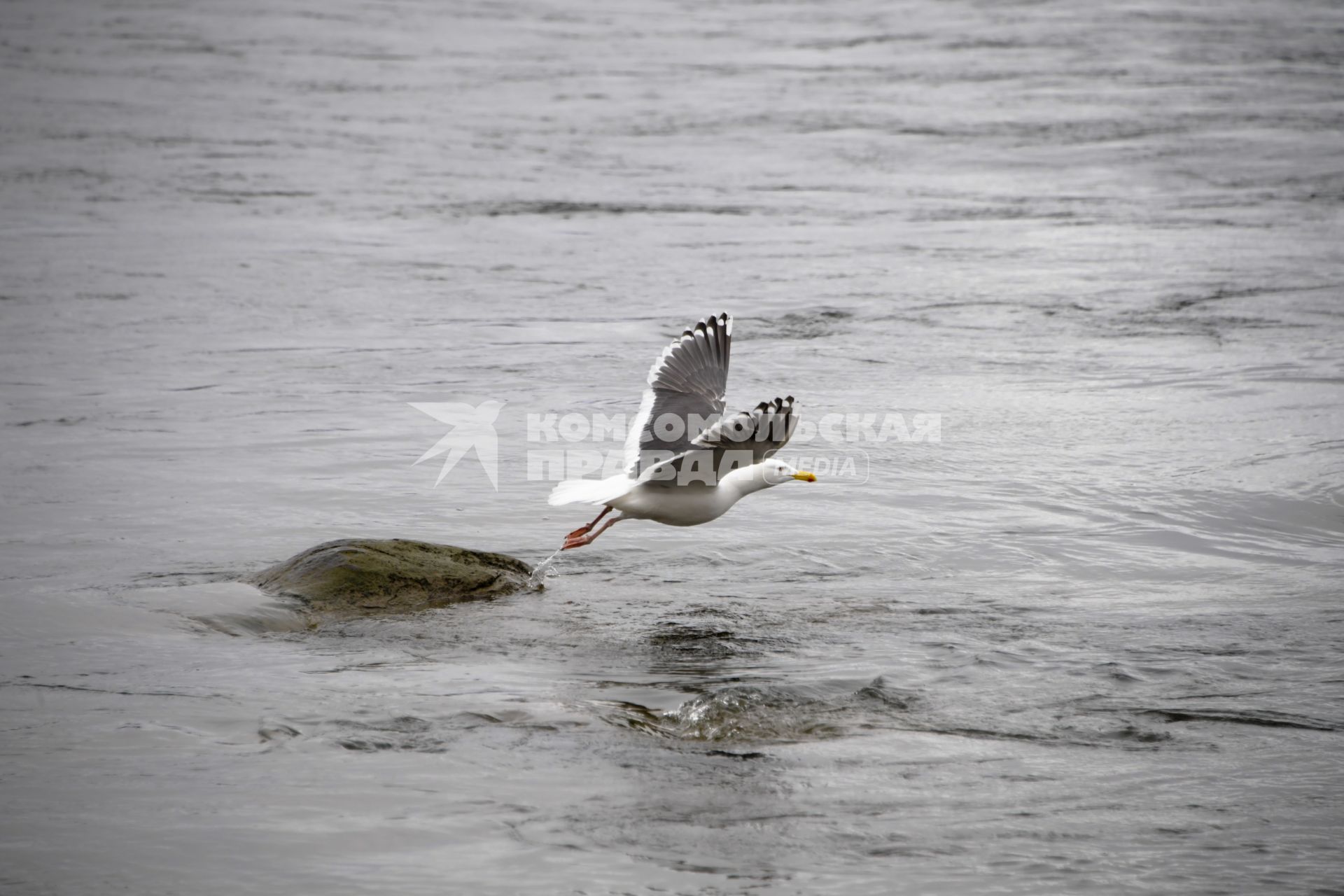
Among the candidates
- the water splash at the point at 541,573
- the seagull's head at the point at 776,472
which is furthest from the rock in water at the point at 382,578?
the seagull's head at the point at 776,472

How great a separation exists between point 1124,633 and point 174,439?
21.2ft

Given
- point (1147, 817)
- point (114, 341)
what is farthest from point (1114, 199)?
point (1147, 817)

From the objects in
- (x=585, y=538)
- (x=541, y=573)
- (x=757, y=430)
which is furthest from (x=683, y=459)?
(x=541, y=573)

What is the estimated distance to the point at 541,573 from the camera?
8391 millimetres

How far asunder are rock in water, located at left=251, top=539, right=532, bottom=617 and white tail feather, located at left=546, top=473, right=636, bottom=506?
547 millimetres

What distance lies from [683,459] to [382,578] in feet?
5.42

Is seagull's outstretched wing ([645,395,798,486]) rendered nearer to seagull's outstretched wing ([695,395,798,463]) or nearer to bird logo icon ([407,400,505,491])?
seagull's outstretched wing ([695,395,798,463])

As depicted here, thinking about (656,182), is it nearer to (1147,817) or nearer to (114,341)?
(114,341)

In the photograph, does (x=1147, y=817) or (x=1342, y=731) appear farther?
(x=1342, y=731)

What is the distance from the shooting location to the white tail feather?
7.91 meters

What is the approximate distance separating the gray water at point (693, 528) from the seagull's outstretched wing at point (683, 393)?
0.76 meters

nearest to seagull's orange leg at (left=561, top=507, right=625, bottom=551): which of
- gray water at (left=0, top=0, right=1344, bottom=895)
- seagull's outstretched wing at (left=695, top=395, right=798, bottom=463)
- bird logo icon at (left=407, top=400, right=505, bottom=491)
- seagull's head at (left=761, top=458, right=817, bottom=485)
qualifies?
gray water at (left=0, top=0, right=1344, bottom=895)

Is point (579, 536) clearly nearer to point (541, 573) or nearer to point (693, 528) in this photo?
point (541, 573)

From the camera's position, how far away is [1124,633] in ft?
25.0
